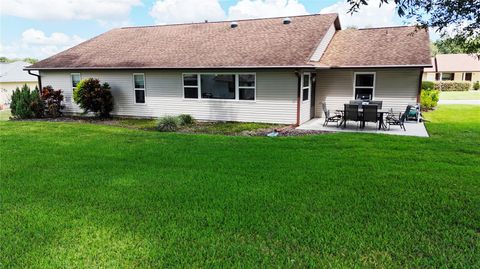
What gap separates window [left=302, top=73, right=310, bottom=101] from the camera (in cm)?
1370

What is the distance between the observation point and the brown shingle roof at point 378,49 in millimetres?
14023

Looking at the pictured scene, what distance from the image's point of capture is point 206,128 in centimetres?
1288

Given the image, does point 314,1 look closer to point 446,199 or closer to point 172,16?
point 446,199

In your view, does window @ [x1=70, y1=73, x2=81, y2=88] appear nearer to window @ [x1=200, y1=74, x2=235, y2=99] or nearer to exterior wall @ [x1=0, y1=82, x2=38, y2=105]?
window @ [x1=200, y1=74, x2=235, y2=99]

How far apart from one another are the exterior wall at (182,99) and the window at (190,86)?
207 millimetres

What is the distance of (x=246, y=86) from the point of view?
13.9 m

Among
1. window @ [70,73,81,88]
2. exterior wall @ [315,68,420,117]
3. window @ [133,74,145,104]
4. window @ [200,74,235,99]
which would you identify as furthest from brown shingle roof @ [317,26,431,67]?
window @ [70,73,81,88]

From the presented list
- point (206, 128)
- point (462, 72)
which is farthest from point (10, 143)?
point (462, 72)

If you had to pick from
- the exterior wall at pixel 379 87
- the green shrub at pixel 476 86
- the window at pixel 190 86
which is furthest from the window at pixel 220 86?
the green shrub at pixel 476 86

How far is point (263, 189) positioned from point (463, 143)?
21.6ft

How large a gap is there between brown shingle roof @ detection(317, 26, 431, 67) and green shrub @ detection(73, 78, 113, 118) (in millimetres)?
9582

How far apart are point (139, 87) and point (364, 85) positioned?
10.1 meters

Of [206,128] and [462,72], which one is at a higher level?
[462,72]

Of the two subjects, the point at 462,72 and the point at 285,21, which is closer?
the point at 285,21
